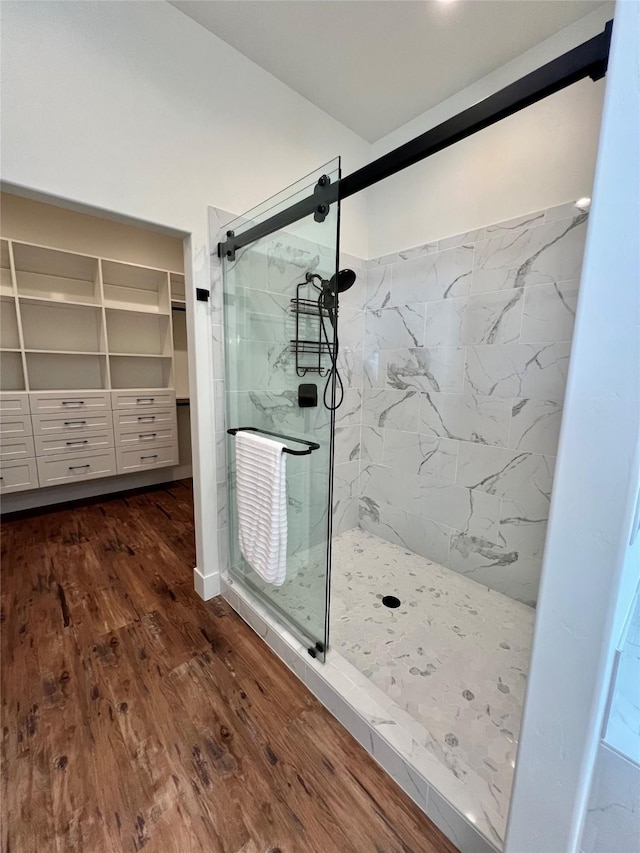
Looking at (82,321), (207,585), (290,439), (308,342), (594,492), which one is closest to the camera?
(594,492)

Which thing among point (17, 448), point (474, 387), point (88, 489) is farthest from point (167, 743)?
point (88, 489)

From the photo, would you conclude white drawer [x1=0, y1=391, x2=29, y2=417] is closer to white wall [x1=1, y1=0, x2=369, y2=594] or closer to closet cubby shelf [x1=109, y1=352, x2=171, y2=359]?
closet cubby shelf [x1=109, y1=352, x2=171, y2=359]

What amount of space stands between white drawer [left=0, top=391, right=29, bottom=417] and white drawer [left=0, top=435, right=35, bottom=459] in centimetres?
22

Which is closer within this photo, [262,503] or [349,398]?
[262,503]

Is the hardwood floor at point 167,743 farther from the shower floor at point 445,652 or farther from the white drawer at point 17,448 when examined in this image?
the white drawer at point 17,448

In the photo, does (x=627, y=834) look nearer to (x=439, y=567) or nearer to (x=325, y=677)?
(x=325, y=677)

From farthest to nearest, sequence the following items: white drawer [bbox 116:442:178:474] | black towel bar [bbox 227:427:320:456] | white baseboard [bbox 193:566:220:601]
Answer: white drawer [bbox 116:442:178:474], white baseboard [bbox 193:566:220:601], black towel bar [bbox 227:427:320:456]

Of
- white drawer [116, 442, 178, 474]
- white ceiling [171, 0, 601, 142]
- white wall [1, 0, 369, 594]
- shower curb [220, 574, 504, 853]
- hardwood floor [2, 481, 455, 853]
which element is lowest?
hardwood floor [2, 481, 455, 853]

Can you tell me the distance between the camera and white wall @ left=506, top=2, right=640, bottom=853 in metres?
0.47

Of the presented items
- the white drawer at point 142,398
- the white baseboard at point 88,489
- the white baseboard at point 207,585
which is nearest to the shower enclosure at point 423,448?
the white baseboard at point 207,585

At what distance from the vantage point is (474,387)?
196 cm

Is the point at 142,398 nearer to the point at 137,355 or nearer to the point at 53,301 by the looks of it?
the point at 137,355

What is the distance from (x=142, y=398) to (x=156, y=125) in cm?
239

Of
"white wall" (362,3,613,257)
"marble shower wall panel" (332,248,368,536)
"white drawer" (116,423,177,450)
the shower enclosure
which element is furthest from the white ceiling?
"white drawer" (116,423,177,450)
